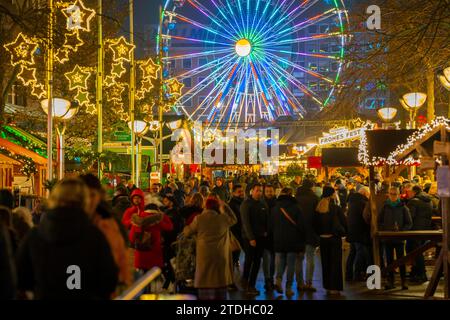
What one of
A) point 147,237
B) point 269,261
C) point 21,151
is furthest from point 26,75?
point 147,237

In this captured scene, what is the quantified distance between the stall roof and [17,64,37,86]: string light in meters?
3.06

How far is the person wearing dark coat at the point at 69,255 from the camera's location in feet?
15.6

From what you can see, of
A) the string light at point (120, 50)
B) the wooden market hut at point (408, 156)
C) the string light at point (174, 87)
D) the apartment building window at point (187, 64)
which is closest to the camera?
the wooden market hut at point (408, 156)

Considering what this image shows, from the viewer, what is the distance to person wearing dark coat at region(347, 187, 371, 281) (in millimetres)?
12828

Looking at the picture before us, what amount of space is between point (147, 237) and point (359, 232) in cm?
419

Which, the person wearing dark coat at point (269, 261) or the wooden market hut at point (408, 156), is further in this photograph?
the person wearing dark coat at point (269, 261)

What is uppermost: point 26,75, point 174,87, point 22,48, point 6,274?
point 174,87

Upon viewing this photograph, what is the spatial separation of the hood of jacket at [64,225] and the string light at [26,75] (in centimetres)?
1386

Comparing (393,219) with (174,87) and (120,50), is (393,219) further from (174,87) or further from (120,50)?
(174,87)

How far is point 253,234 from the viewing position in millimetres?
11906

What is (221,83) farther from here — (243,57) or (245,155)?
(245,155)

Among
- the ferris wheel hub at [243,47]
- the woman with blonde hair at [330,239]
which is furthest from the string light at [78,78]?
the ferris wheel hub at [243,47]

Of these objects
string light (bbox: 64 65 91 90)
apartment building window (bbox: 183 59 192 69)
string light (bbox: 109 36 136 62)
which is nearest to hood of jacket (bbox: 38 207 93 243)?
string light (bbox: 64 65 91 90)

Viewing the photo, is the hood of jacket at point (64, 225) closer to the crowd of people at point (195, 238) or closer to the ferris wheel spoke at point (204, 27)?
the crowd of people at point (195, 238)
